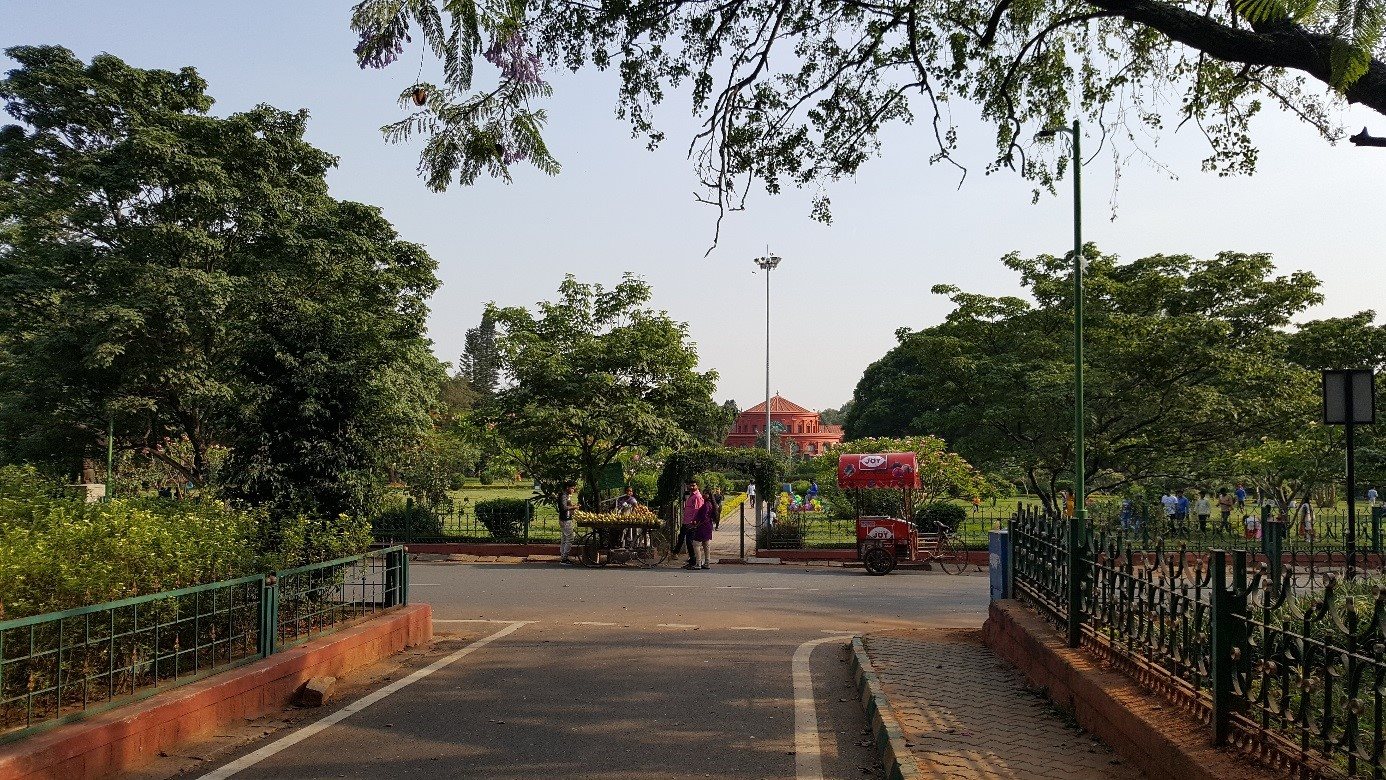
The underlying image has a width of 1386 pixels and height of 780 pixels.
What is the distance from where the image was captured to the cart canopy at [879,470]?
2235 centimetres

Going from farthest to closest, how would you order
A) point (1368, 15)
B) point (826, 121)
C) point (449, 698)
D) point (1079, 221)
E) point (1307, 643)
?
point (1079, 221) < point (826, 121) < point (449, 698) < point (1368, 15) < point (1307, 643)

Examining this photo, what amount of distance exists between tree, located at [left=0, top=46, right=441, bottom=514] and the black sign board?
1670 cm

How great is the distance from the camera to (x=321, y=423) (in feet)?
32.7

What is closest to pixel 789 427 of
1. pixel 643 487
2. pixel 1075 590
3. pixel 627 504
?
pixel 643 487

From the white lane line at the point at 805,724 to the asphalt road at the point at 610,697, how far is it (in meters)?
0.04

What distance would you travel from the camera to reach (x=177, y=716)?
6.00m

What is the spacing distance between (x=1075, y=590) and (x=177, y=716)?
5987 mm

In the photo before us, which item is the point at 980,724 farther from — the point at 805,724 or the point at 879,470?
the point at 879,470

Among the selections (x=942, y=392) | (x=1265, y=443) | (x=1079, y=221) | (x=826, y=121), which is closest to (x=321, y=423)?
(x=826, y=121)

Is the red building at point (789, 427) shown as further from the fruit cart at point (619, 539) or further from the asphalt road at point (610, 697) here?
the asphalt road at point (610, 697)

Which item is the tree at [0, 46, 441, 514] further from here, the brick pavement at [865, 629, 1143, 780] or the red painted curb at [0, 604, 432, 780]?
the brick pavement at [865, 629, 1143, 780]

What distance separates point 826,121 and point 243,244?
18966 millimetres

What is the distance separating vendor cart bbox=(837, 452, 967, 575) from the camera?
20.1 m

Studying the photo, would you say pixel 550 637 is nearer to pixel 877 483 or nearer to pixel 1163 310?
pixel 877 483
